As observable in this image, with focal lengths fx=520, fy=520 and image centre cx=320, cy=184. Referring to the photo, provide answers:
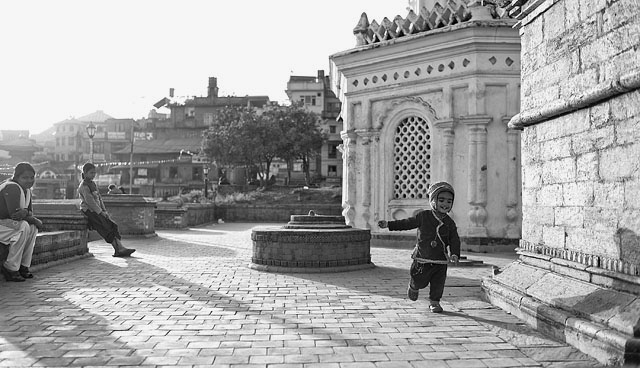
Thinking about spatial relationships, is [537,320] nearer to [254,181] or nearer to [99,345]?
[99,345]

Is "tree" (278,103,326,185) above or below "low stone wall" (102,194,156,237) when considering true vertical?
above

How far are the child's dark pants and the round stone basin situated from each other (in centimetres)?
280

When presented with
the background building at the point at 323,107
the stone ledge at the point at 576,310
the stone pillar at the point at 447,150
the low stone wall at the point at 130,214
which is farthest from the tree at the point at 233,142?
the stone ledge at the point at 576,310

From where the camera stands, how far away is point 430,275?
19.1 feet

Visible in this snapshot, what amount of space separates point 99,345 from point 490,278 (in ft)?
14.5

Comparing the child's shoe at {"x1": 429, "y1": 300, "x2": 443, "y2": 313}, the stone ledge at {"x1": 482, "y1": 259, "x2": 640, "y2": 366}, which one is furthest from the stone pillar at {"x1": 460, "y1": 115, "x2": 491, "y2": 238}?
the child's shoe at {"x1": 429, "y1": 300, "x2": 443, "y2": 313}

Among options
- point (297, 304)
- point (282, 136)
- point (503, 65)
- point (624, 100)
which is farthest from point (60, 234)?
point (282, 136)

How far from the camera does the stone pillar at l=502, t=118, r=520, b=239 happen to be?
1198 centimetres

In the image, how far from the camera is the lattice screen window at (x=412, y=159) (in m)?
13.0

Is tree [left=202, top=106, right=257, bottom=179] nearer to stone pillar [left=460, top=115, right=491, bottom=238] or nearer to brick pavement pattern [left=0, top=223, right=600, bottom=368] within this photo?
stone pillar [left=460, top=115, right=491, bottom=238]

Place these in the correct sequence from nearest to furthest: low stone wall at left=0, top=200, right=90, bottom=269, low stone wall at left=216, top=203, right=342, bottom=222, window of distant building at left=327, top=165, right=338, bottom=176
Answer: low stone wall at left=0, top=200, right=90, bottom=269 < low stone wall at left=216, top=203, right=342, bottom=222 < window of distant building at left=327, top=165, right=338, bottom=176

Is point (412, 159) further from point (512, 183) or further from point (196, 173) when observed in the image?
point (196, 173)

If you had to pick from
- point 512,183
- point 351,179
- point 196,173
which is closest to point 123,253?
point 351,179

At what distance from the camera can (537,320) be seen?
4.74 m
